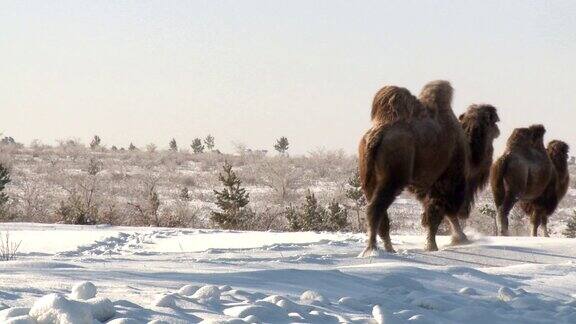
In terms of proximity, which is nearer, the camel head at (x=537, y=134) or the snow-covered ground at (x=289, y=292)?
the snow-covered ground at (x=289, y=292)

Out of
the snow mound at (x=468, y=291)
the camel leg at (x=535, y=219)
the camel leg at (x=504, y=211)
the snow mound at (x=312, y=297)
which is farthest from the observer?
the camel leg at (x=535, y=219)

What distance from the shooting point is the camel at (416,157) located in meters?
9.35

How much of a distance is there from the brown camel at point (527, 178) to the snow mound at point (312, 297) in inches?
390

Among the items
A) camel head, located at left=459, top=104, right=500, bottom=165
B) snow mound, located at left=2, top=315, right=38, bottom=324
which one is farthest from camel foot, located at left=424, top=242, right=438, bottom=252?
snow mound, located at left=2, top=315, right=38, bottom=324

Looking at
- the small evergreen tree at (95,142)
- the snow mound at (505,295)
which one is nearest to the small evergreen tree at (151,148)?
the small evergreen tree at (95,142)

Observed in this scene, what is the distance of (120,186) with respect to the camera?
35.1 meters

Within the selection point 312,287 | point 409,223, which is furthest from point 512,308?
point 409,223

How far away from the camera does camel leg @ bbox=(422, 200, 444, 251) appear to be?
411 inches

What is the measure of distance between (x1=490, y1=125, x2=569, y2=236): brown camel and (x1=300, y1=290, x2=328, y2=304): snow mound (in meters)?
9.90

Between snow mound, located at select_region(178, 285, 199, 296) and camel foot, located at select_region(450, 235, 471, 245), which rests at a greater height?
camel foot, located at select_region(450, 235, 471, 245)

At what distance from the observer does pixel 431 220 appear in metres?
10.5

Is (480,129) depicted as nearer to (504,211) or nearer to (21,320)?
(504,211)

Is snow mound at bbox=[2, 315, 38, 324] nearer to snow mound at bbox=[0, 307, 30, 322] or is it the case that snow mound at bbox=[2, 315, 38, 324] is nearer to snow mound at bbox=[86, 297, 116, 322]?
snow mound at bbox=[0, 307, 30, 322]

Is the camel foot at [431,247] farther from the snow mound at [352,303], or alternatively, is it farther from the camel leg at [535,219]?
the camel leg at [535,219]
